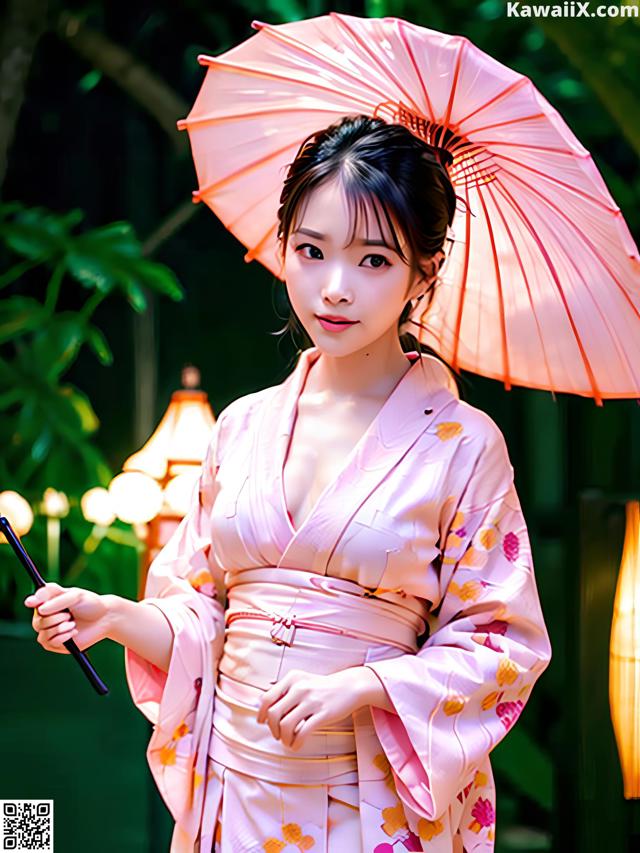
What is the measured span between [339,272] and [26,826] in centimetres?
153

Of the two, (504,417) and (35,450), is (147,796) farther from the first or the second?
(504,417)

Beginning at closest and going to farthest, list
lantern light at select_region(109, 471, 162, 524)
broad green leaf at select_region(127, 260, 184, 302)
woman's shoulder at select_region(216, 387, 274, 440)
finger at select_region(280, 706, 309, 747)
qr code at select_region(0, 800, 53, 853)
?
1. finger at select_region(280, 706, 309, 747)
2. woman's shoulder at select_region(216, 387, 274, 440)
3. qr code at select_region(0, 800, 53, 853)
4. lantern light at select_region(109, 471, 162, 524)
5. broad green leaf at select_region(127, 260, 184, 302)

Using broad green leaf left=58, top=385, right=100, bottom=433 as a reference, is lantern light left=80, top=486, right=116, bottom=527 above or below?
below

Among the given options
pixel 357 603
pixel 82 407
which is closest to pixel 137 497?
pixel 82 407

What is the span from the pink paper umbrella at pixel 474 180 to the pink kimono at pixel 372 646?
211 millimetres

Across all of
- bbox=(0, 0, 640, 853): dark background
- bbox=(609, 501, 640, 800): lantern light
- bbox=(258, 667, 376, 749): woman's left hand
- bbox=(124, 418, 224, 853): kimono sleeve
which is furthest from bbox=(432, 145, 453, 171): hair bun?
bbox=(0, 0, 640, 853): dark background

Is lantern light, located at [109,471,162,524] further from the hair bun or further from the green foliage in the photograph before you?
the hair bun

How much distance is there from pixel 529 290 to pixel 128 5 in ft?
7.74

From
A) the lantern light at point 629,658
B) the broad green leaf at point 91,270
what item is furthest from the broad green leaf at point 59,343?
the lantern light at point 629,658

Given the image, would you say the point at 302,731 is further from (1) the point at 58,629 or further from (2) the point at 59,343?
(2) the point at 59,343

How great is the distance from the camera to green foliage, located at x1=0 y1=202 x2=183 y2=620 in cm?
367

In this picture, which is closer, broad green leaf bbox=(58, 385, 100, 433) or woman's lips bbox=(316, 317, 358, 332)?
woman's lips bbox=(316, 317, 358, 332)

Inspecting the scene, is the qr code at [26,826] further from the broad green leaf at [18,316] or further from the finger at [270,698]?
the broad green leaf at [18,316]

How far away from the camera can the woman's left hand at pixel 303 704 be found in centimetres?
147
